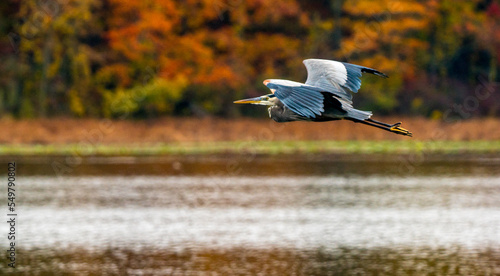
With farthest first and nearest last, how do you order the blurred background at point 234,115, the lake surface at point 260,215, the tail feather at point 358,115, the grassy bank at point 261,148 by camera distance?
1. the grassy bank at point 261,148
2. the blurred background at point 234,115
3. the lake surface at point 260,215
4. the tail feather at point 358,115

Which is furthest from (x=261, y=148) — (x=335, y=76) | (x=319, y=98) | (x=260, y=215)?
(x=319, y=98)

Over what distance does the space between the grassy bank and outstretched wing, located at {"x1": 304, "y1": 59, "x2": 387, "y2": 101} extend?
85.7ft

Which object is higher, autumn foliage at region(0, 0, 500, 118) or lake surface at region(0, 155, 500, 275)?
autumn foliage at region(0, 0, 500, 118)

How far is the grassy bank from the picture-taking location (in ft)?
123

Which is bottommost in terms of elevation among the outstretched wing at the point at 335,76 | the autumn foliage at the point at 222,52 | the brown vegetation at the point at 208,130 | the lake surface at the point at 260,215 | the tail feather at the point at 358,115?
the lake surface at the point at 260,215

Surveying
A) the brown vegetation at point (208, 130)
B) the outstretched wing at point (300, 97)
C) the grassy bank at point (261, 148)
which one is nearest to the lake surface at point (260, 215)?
the grassy bank at point (261, 148)

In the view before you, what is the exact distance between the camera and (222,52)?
43.6 meters

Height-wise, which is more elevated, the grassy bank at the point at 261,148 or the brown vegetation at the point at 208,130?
the brown vegetation at the point at 208,130

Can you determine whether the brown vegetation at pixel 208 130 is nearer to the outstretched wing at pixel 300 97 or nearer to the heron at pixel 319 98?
the heron at pixel 319 98

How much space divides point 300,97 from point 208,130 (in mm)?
31218

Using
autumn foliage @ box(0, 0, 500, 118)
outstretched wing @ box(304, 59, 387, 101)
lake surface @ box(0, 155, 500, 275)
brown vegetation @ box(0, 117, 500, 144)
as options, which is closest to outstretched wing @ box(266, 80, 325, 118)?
outstretched wing @ box(304, 59, 387, 101)

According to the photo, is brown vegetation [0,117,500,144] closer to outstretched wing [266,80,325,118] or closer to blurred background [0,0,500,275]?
blurred background [0,0,500,275]

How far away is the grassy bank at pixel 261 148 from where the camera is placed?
3741cm

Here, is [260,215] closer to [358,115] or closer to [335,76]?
[335,76]
